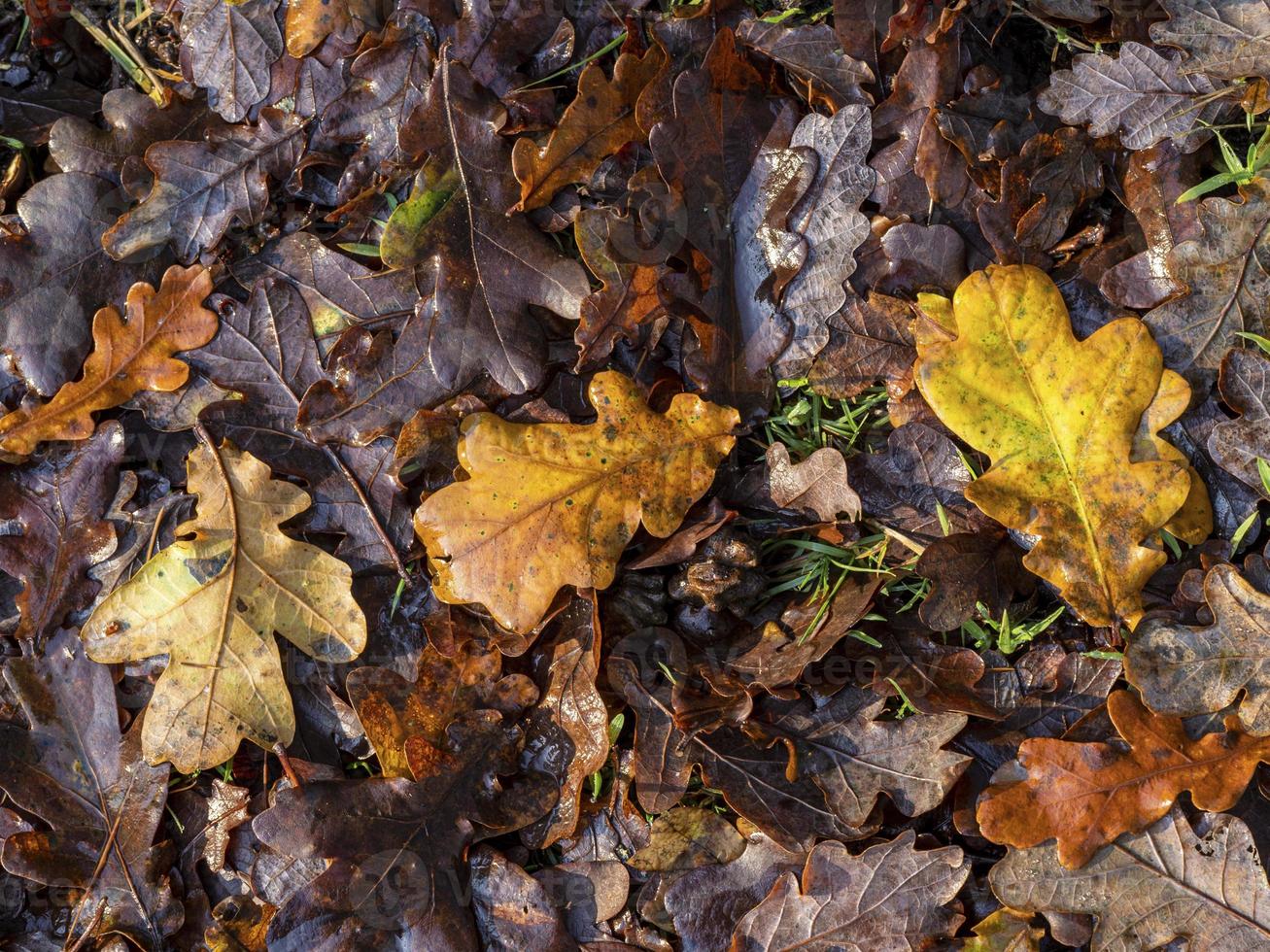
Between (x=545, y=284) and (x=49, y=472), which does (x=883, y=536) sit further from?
(x=49, y=472)

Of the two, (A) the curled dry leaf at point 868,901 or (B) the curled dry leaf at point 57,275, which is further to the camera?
(B) the curled dry leaf at point 57,275

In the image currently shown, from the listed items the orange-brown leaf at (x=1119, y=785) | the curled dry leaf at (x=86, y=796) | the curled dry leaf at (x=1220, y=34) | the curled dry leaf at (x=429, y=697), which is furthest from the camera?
the curled dry leaf at (x=86, y=796)

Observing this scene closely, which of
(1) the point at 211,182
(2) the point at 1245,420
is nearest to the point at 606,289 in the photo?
(1) the point at 211,182

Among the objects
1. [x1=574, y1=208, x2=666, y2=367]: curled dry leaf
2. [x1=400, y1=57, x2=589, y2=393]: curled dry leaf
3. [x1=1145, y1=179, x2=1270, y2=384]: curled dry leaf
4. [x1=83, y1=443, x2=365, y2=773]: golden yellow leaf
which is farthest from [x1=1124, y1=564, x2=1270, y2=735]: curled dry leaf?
[x1=83, y1=443, x2=365, y2=773]: golden yellow leaf

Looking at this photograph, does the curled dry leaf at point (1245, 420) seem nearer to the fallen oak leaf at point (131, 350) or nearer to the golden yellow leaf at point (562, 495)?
the golden yellow leaf at point (562, 495)

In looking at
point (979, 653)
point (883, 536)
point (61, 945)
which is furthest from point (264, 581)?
point (979, 653)

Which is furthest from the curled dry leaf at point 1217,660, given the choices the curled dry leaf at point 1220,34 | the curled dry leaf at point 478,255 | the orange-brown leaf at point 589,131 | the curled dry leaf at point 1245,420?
the orange-brown leaf at point 589,131

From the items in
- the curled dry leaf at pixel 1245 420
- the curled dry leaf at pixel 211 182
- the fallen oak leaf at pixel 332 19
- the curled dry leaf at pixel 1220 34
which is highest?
the fallen oak leaf at pixel 332 19
